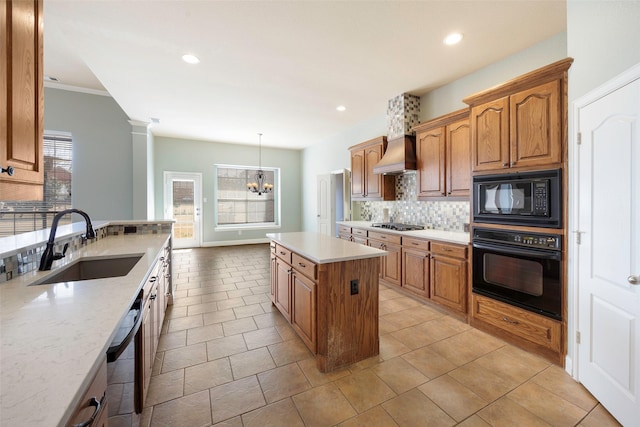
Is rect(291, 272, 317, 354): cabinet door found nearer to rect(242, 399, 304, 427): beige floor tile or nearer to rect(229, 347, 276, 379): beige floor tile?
rect(229, 347, 276, 379): beige floor tile

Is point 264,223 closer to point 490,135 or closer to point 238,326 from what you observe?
point 238,326

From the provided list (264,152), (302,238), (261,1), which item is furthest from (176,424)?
(264,152)

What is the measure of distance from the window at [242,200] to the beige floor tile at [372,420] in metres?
6.60

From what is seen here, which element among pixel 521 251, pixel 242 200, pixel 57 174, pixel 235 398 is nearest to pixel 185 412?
pixel 235 398

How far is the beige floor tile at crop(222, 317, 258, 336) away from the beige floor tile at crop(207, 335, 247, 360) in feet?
0.31

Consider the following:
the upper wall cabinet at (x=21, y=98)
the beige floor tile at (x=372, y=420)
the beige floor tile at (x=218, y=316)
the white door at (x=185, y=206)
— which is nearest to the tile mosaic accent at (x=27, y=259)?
the upper wall cabinet at (x=21, y=98)

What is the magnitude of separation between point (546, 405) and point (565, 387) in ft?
1.01

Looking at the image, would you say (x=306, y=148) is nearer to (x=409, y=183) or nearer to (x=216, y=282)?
(x=409, y=183)

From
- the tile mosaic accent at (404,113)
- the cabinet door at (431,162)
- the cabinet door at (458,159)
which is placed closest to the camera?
the cabinet door at (458,159)

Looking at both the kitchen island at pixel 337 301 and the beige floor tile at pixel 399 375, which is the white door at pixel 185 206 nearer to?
the kitchen island at pixel 337 301

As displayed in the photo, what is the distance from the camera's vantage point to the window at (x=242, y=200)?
7.49 meters

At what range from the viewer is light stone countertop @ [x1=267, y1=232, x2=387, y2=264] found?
2000mm

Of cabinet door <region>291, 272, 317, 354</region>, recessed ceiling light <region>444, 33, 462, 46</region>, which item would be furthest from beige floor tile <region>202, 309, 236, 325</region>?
recessed ceiling light <region>444, 33, 462, 46</region>

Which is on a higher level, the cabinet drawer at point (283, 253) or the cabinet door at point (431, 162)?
the cabinet door at point (431, 162)
